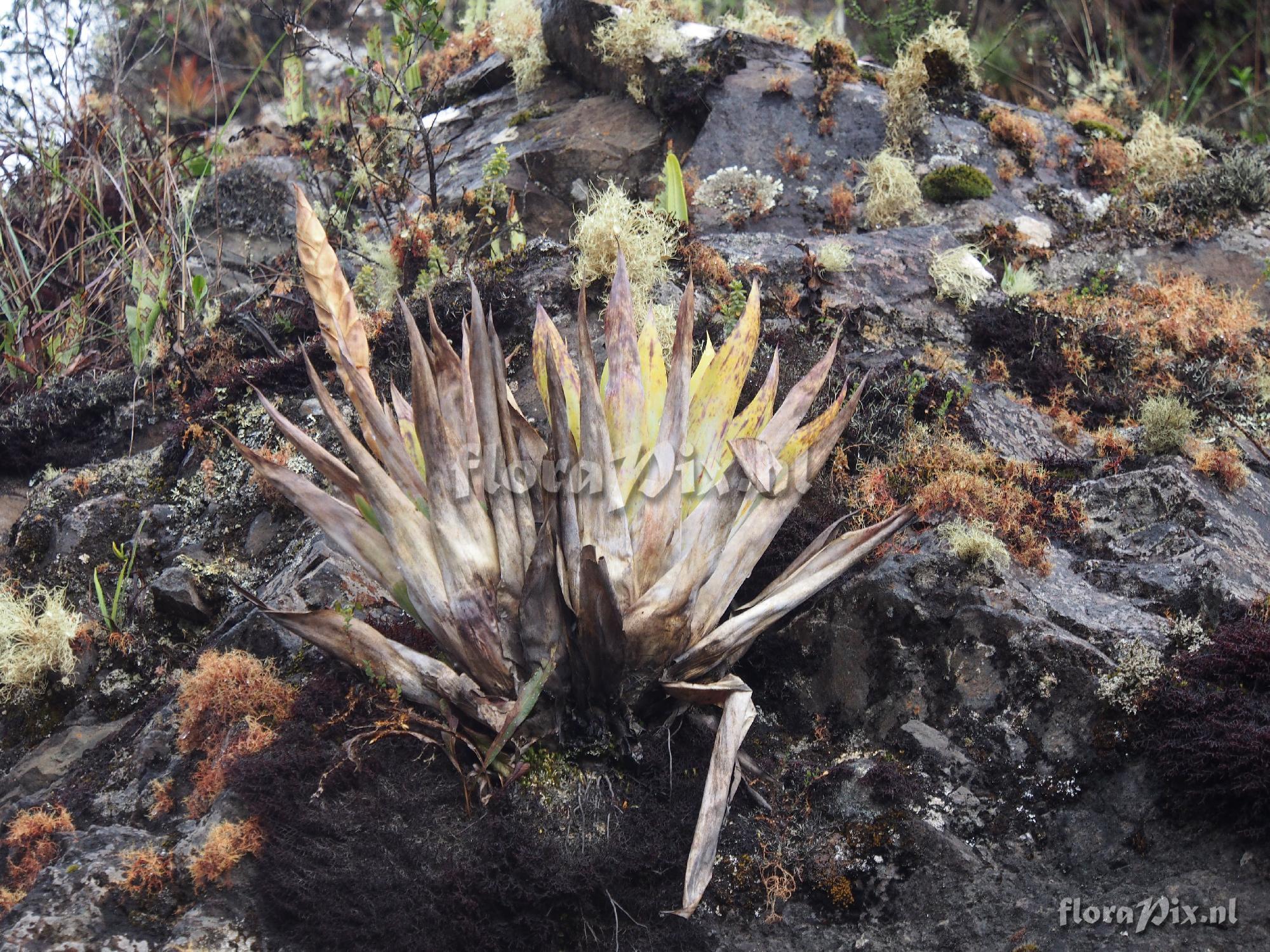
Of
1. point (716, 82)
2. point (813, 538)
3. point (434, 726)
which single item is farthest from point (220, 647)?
point (716, 82)

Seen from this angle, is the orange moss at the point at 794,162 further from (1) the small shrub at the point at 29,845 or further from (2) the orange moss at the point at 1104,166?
(1) the small shrub at the point at 29,845

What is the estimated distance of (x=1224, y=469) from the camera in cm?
376

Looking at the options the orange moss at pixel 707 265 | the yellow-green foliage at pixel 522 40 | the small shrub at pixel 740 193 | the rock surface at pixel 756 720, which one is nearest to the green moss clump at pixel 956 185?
the rock surface at pixel 756 720

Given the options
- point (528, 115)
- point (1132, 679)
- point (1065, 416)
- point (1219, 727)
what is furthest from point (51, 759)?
point (528, 115)

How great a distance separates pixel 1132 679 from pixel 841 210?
10.9 ft

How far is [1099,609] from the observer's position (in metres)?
3.25

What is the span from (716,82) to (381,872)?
5208mm

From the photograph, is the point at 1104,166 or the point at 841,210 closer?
the point at 841,210

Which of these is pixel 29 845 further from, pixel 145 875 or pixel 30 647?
pixel 30 647

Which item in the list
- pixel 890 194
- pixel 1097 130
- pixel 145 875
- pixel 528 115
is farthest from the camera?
pixel 528 115

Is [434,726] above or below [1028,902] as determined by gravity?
above

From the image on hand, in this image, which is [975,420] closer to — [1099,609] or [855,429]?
[855,429]

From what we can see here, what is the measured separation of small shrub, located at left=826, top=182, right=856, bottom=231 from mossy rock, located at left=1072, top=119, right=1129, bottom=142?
70.2 inches

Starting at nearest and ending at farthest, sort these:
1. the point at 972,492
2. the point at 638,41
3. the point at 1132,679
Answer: the point at 1132,679, the point at 972,492, the point at 638,41
